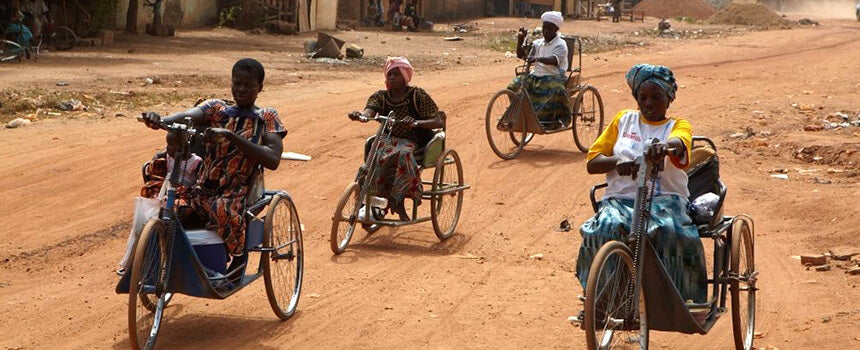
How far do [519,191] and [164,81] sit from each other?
410 inches

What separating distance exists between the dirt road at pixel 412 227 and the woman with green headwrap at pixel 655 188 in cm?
121

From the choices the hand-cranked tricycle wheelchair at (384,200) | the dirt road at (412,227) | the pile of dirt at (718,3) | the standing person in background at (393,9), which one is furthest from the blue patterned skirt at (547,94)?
the pile of dirt at (718,3)

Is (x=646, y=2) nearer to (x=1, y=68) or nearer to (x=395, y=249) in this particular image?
(x=1, y=68)

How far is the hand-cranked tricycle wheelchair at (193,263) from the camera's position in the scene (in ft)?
19.9

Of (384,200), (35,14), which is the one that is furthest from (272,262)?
(35,14)

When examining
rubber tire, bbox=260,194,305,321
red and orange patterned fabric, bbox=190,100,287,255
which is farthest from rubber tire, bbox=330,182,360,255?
red and orange patterned fabric, bbox=190,100,287,255

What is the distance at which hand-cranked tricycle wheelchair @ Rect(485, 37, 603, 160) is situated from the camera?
559 inches

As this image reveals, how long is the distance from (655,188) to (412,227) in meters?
4.84

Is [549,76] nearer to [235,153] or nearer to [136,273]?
[235,153]

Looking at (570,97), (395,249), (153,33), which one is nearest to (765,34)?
(153,33)

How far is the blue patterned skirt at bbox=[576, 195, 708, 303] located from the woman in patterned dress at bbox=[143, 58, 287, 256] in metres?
1.92

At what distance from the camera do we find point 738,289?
21.1ft

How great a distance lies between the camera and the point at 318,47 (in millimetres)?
27500

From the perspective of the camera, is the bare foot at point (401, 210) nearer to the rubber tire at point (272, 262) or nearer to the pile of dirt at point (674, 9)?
the rubber tire at point (272, 262)
